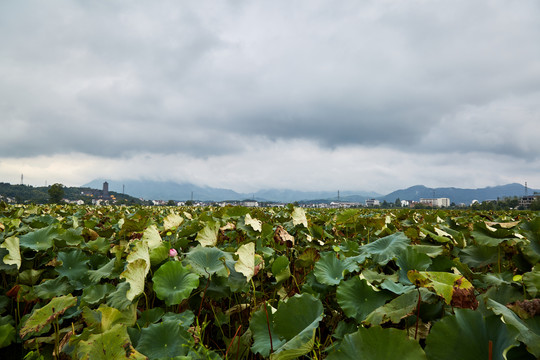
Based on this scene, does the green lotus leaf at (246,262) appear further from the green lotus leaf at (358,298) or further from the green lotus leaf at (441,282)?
the green lotus leaf at (441,282)

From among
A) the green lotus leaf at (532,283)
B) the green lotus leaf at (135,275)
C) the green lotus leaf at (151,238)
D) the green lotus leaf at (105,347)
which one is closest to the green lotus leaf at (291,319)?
the green lotus leaf at (105,347)

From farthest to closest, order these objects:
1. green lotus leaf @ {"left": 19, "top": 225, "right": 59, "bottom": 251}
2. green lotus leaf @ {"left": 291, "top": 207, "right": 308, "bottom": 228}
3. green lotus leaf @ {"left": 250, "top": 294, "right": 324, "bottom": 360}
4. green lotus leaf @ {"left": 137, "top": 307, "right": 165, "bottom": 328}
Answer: green lotus leaf @ {"left": 291, "top": 207, "right": 308, "bottom": 228}
green lotus leaf @ {"left": 19, "top": 225, "right": 59, "bottom": 251}
green lotus leaf @ {"left": 137, "top": 307, "right": 165, "bottom": 328}
green lotus leaf @ {"left": 250, "top": 294, "right": 324, "bottom": 360}

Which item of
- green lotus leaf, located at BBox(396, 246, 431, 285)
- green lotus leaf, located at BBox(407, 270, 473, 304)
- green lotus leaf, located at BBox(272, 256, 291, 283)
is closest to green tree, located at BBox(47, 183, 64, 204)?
green lotus leaf, located at BBox(272, 256, 291, 283)

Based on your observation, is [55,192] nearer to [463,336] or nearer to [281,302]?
[281,302]

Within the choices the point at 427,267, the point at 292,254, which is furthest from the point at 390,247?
the point at 292,254

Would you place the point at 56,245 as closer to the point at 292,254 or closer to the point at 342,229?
the point at 292,254

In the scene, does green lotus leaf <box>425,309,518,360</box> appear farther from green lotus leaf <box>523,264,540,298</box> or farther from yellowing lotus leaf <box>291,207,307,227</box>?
yellowing lotus leaf <box>291,207,307,227</box>

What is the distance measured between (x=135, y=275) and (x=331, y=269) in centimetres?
95

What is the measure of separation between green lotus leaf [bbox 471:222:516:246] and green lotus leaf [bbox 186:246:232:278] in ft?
4.45

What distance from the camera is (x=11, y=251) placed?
175 centimetres

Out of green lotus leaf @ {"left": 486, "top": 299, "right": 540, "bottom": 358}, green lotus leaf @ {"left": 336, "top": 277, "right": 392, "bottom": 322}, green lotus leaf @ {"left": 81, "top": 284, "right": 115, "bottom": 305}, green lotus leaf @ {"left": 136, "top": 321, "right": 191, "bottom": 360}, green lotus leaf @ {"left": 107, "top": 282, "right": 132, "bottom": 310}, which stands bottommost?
green lotus leaf @ {"left": 136, "top": 321, "right": 191, "bottom": 360}

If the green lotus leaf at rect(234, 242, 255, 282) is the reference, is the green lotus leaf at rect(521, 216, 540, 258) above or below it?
above

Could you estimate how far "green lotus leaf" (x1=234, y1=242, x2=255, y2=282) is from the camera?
4.49 ft

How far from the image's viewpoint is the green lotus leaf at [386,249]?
1438 mm
